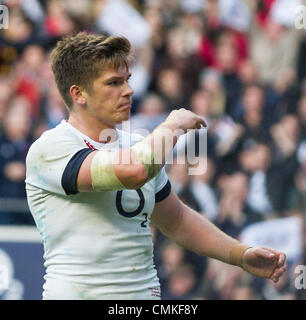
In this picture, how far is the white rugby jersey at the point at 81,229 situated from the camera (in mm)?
4051

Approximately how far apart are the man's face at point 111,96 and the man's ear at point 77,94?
26 mm

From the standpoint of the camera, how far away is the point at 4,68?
8.43 metres

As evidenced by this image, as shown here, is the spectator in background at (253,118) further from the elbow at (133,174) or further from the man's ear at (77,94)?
the elbow at (133,174)

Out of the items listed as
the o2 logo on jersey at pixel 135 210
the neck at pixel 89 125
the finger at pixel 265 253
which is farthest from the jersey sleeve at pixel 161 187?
the finger at pixel 265 253

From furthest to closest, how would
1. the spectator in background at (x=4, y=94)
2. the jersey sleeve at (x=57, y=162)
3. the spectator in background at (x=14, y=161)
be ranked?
the spectator in background at (x=4, y=94) → the spectator in background at (x=14, y=161) → the jersey sleeve at (x=57, y=162)

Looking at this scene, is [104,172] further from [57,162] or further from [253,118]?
[253,118]

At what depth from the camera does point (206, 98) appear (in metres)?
8.54

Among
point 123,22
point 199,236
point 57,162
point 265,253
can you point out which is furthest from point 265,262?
point 123,22

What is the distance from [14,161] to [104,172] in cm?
426

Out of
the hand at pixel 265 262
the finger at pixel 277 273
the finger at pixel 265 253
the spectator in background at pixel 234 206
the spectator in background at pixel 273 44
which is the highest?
the spectator in background at pixel 273 44

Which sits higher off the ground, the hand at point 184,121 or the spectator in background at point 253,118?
the spectator in background at point 253,118

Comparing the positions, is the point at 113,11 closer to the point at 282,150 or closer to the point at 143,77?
the point at 143,77

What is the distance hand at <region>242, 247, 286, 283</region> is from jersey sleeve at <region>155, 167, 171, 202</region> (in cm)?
53

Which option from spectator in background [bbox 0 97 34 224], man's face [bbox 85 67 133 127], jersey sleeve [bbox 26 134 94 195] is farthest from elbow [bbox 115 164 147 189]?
spectator in background [bbox 0 97 34 224]
